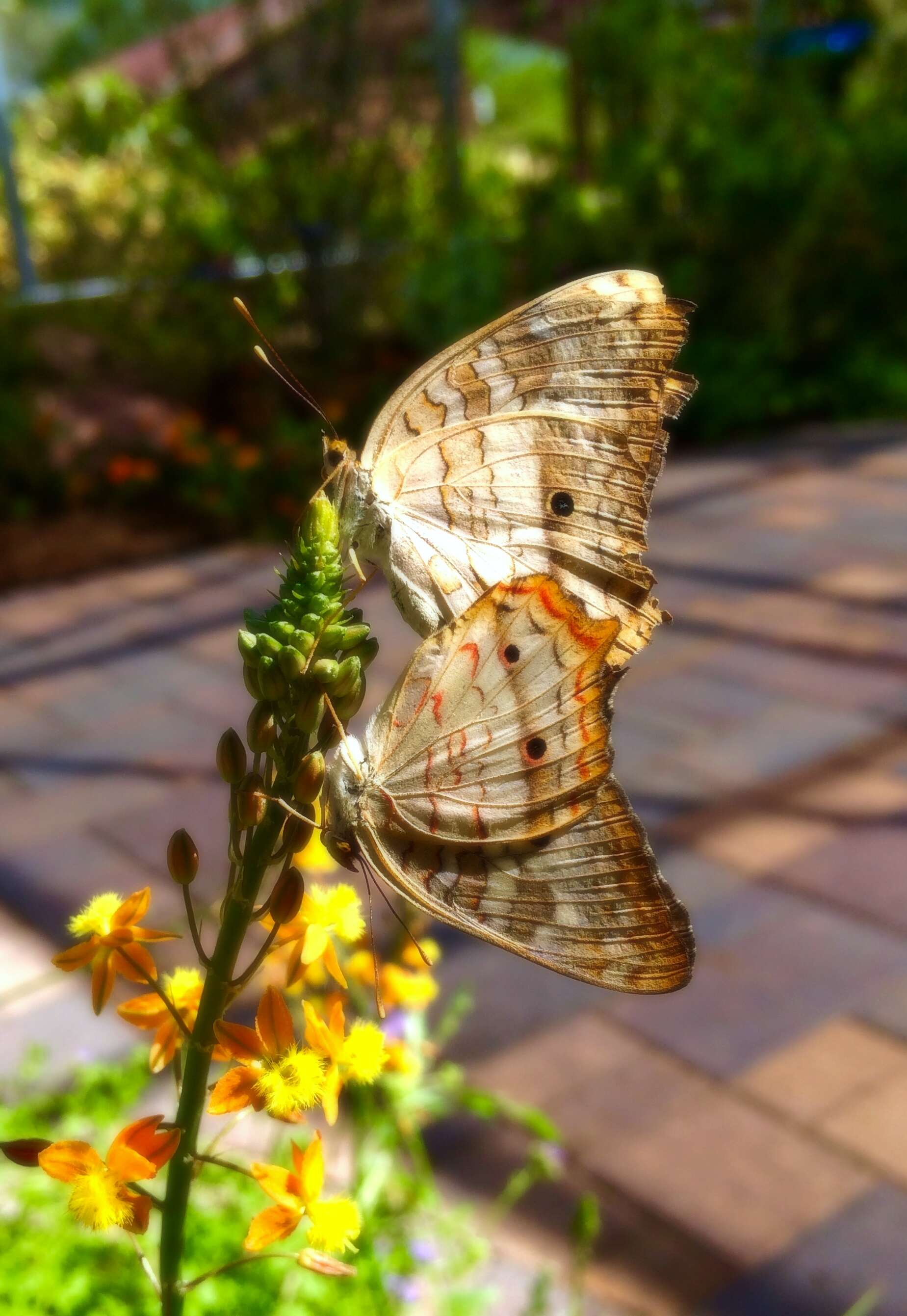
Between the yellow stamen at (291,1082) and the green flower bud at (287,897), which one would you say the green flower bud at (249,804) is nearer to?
the green flower bud at (287,897)

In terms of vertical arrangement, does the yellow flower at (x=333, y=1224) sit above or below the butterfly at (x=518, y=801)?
below

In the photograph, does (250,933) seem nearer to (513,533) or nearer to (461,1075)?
(461,1075)

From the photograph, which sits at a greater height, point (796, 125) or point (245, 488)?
point (796, 125)

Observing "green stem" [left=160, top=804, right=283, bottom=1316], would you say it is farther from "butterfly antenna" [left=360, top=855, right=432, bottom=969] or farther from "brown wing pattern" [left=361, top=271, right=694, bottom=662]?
"brown wing pattern" [left=361, top=271, right=694, bottom=662]

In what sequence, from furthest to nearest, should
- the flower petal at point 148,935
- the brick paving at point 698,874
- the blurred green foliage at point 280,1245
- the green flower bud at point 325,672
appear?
the brick paving at point 698,874, the blurred green foliage at point 280,1245, the flower petal at point 148,935, the green flower bud at point 325,672

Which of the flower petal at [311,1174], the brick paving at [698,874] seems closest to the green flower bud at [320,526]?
the flower petal at [311,1174]

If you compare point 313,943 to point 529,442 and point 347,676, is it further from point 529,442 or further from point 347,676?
point 529,442

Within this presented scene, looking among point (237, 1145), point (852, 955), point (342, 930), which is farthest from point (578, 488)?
point (852, 955)
